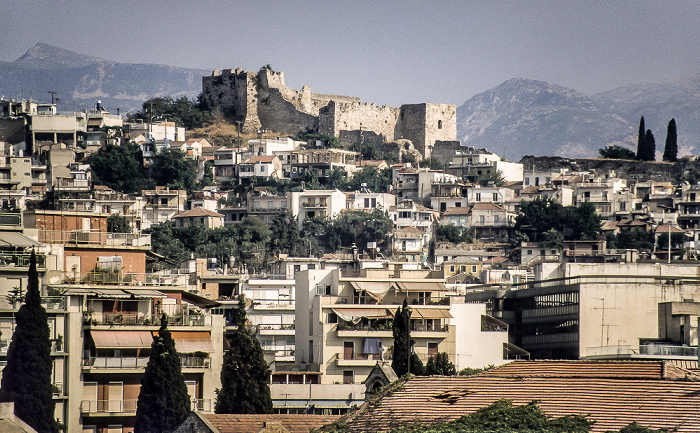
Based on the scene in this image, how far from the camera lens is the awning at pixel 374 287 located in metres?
49.1

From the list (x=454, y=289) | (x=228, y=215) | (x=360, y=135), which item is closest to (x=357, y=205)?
(x=228, y=215)

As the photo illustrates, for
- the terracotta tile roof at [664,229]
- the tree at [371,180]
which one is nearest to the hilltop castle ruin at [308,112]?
the tree at [371,180]

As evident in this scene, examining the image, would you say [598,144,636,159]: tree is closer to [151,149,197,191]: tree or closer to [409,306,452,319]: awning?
[151,149,197,191]: tree

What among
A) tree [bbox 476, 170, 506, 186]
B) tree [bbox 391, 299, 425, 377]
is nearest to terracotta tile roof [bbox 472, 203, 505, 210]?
tree [bbox 476, 170, 506, 186]

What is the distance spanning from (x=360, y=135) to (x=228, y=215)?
2421 cm

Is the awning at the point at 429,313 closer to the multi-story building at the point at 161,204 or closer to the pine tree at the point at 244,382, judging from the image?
the pine tree at the point at 244,382

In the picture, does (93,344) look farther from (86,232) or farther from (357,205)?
(357,205)

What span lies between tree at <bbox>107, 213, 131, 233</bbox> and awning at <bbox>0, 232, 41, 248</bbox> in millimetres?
31497

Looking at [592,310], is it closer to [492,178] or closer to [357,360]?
[357,360]

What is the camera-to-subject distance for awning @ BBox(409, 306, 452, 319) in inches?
1852

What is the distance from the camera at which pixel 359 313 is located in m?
47.4

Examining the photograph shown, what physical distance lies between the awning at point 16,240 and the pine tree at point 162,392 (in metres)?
6.02

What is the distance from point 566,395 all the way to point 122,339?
54.5 ft

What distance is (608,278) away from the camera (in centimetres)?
5094
